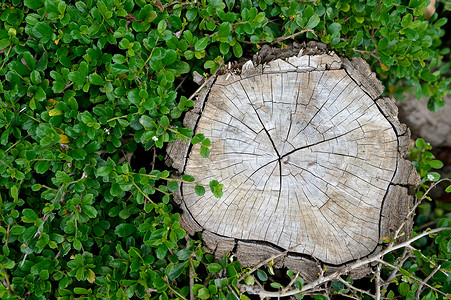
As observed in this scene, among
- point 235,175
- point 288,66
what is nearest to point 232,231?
point 235,175

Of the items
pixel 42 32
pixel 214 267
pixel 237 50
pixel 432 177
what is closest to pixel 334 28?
pixel 237 50

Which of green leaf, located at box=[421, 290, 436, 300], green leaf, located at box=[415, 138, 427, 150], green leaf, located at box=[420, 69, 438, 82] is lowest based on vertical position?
green leaf, located at box=[421, 290, 436, 300]

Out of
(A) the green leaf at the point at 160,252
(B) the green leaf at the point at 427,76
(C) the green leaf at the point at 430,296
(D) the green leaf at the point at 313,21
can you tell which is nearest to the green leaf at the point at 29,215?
(A) the green leaf at the point at 160,252

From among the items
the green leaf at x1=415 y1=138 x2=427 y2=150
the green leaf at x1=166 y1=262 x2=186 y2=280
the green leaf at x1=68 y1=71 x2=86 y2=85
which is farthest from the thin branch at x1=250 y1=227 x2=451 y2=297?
the green leaf at x1=68 y1=71 x2=86 y2=85

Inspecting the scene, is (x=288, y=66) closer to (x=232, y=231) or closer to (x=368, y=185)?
(x=368, y=185)

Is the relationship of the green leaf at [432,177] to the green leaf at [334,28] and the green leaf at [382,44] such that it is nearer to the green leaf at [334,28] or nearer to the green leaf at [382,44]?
the green leaf at [382,44]


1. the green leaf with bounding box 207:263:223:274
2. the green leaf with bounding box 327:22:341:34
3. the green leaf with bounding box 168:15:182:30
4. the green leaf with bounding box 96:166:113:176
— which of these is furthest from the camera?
A: the green leaf with bounding box 327:22:341:34

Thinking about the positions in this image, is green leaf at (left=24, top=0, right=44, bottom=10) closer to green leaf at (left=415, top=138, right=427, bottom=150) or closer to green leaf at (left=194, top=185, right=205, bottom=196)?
green leaf at (left=194, top=185, right=205, bottom=196)
